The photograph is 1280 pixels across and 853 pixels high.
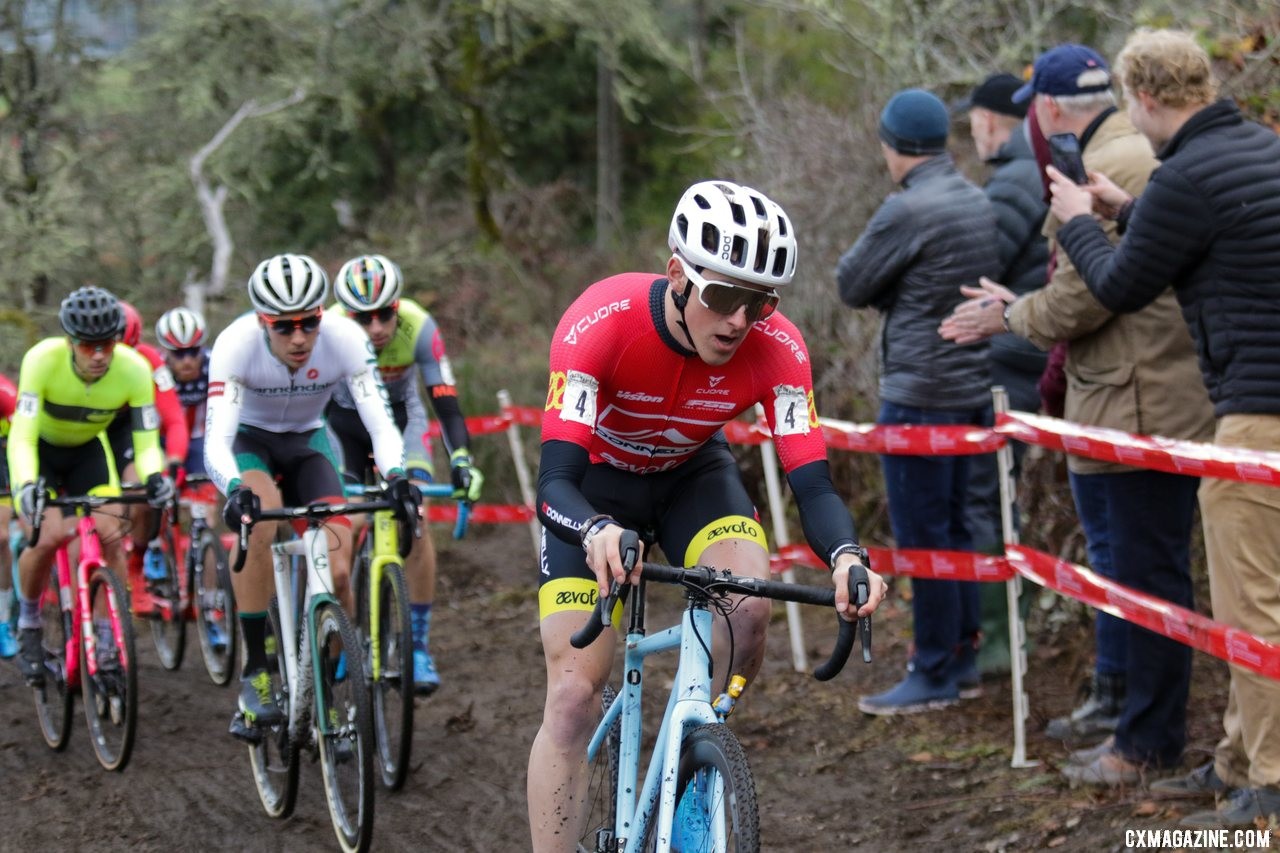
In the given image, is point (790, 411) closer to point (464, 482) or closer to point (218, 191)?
point (464, 482)

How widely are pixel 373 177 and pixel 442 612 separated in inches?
555

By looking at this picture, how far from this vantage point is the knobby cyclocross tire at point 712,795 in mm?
3383

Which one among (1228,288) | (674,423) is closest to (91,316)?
(674,423)

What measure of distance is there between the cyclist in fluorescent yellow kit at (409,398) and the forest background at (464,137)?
3.22m

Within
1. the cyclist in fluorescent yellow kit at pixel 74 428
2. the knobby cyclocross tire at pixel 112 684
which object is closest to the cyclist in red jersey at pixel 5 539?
the cyclist in fluorescent yellow kit at pixel 74 428

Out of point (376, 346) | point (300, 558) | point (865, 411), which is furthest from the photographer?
point (865, 411)

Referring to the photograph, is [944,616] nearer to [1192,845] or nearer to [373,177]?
[1192,845]

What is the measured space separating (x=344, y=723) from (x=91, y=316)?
2.76 m

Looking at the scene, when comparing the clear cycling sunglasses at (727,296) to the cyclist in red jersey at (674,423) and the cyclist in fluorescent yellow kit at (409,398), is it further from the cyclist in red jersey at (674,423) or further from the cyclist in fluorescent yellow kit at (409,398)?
the cyclist in fluorescent yellow kit at (409,398)

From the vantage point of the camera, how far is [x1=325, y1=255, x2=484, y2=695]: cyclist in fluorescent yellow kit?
7535 millimetres

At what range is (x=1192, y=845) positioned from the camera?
14.7 ft

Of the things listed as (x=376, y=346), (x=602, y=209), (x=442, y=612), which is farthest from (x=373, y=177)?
(x=376, y=346)

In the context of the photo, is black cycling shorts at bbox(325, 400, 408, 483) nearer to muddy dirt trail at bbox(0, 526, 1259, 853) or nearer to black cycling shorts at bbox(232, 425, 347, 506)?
black cycling shorts at bbox(232, 425, 347, 506)

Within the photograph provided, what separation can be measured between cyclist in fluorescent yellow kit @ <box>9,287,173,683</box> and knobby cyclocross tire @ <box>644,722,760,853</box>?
4441 millimetres
